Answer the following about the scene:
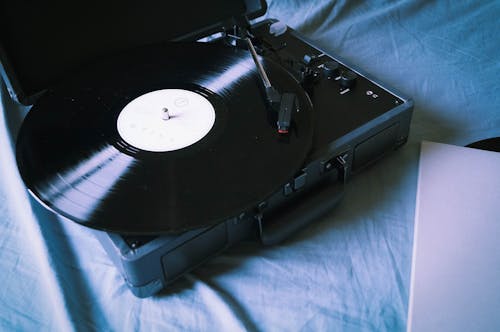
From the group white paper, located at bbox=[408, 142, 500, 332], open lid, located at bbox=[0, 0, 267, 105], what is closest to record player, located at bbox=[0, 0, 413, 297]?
open lid, located at bbox=[0, 0, 267, 105]

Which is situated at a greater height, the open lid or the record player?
the open lid

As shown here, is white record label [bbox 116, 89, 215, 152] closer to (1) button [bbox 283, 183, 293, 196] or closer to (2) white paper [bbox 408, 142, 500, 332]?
(1) button [bbox 283, 183, 293, 196]

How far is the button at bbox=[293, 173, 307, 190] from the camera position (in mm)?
700

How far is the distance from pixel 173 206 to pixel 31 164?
0.69 feet

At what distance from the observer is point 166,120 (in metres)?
0.75

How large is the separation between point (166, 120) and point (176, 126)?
23mm

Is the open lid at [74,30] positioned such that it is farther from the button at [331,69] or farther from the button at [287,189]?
the button at [287,189]

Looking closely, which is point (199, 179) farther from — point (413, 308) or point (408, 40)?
point (408, 40)

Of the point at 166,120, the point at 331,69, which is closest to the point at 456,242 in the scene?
the point at 331,69

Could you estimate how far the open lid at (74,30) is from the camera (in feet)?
2.47

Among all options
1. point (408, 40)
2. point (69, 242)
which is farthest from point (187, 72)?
point (408, 40)

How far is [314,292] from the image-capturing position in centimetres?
68

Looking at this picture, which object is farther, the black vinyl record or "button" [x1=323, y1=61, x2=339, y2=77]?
"button" [x1=323, y1=61, x2=339, y2=77]

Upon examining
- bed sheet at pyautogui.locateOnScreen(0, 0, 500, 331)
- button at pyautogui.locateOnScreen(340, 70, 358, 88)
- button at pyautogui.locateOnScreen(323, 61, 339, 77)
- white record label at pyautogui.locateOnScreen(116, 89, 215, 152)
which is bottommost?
bed sheet at pyautogui.locateOnScreen(0, 0, 500, 331)
